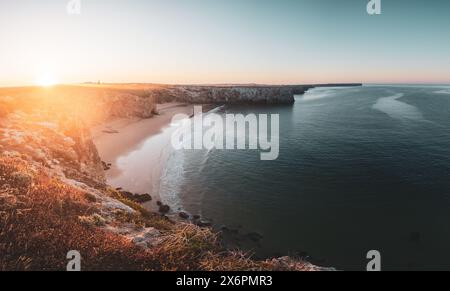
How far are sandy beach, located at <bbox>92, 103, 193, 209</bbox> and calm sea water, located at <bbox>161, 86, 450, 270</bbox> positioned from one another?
2.14 metres

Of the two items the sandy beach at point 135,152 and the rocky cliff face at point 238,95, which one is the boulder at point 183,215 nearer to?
the sandy beach at point 135,152

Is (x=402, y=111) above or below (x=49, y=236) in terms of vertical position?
above

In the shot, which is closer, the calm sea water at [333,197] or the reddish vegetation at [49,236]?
the reddish vegetation at [49,236]

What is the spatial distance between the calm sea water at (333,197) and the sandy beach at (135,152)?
2.14 metres

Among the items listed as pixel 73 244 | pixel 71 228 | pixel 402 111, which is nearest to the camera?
pixel 73 244

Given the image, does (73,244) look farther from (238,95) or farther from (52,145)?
(238,95)

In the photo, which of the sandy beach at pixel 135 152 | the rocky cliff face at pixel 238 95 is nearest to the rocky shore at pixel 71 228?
the sandy beach at pixel 135 152

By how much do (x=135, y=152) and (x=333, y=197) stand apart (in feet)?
96.2

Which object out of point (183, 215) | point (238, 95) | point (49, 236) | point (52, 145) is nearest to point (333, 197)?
point (183, 215)

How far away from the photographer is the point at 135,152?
141 ft

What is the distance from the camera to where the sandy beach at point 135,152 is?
99.5 ft

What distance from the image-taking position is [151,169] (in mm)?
35469

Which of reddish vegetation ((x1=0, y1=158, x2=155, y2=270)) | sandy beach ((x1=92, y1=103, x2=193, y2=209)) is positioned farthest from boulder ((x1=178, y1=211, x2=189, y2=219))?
reddish vegetation ((x1=0, y1=158, x2=155, y2=270))

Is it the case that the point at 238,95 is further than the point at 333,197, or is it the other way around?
the point at 238,95
